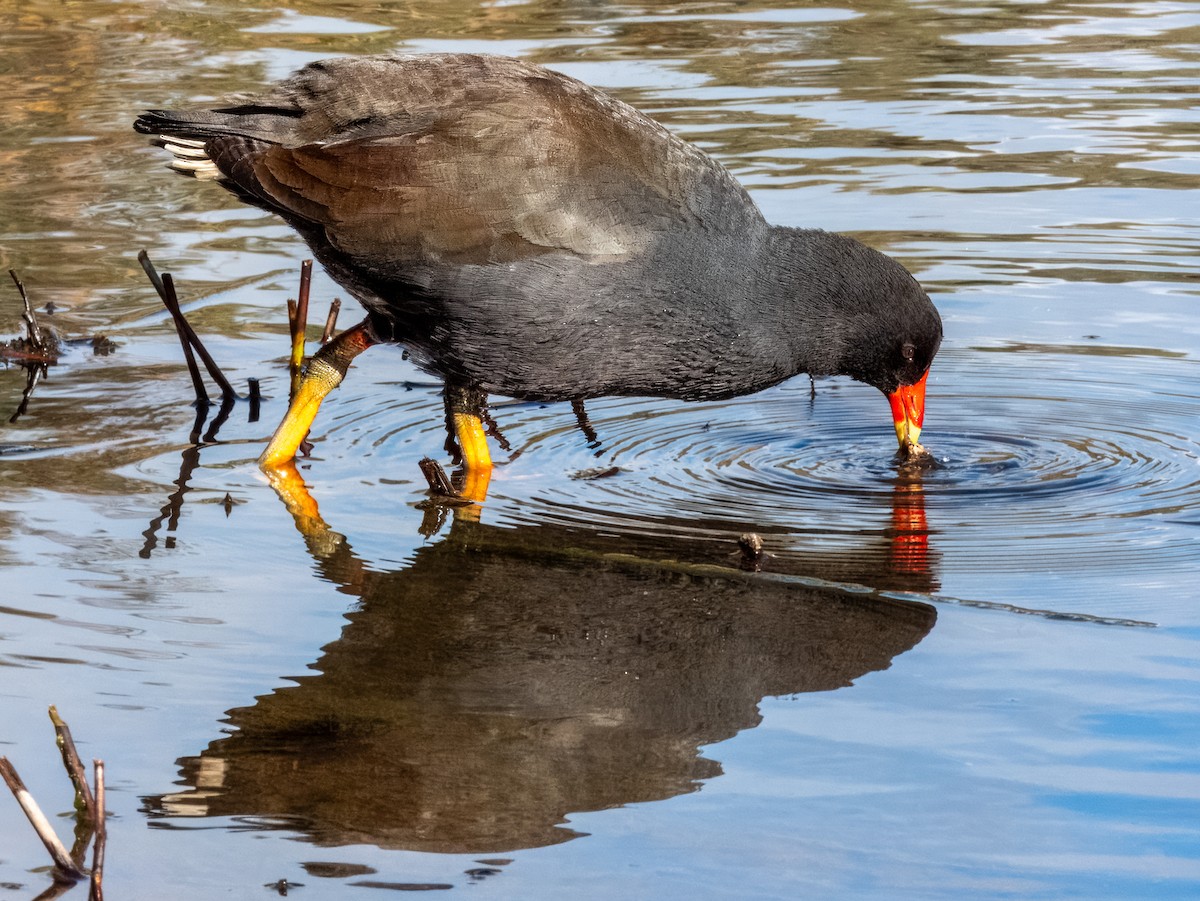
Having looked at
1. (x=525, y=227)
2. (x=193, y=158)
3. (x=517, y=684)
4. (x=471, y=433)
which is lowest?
(x=517, y=684)

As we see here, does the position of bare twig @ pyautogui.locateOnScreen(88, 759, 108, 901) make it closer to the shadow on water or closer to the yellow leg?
the shadow on water

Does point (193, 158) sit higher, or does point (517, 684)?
point (193, 158)

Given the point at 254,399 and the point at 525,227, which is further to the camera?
the point at 254,399

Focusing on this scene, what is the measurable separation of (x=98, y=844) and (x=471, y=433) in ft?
10.1

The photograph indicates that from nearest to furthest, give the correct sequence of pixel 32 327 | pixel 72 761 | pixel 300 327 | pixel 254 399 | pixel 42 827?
1. pixel 42 827
2. pixel 72 761
3. pixel 300 327
4. pixel 254 399
5. pixel 32 327

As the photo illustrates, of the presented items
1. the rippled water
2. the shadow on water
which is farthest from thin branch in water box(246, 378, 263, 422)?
the shadow on water

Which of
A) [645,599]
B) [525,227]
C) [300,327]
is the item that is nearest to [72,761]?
[645,599]

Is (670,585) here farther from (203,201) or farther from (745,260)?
(203,201)

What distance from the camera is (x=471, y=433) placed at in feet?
19.6

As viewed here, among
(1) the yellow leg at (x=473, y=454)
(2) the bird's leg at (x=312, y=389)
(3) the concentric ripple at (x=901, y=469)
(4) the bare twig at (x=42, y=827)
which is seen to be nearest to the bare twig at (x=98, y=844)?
(4) the bare twig at (x=42, y=827)

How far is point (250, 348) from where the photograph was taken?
7.58m

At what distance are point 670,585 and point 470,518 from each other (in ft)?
2.97

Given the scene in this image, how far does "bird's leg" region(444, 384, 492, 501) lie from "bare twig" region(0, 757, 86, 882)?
2711 mm

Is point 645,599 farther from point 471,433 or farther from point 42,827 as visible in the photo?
point 42,827
